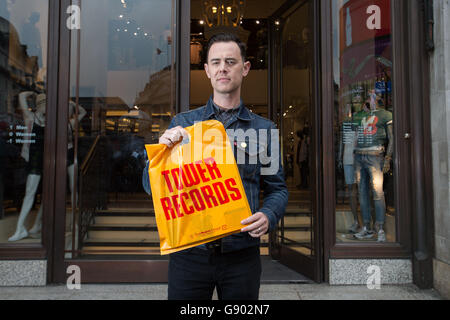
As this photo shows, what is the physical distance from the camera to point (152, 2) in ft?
12.2

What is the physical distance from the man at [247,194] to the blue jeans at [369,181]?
8.14 ft

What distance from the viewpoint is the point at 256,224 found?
1240mm

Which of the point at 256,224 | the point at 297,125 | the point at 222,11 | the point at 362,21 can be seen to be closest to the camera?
the point at 256,224

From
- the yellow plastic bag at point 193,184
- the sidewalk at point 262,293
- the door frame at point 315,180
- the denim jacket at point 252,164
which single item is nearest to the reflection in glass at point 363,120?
the door frame at point 315,180

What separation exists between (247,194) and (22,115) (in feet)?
10.4

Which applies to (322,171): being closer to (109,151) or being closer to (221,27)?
(109,151)

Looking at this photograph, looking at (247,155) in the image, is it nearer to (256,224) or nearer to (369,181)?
(256,224)

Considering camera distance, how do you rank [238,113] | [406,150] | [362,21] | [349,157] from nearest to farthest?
[238,113] < [406,150] < [349,157] < [362,21]

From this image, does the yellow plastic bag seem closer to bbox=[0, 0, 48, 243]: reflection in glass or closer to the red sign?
bbox=[0, 0, 48, 243]: reflection in glass

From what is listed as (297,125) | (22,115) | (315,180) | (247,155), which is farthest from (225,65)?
(22,115)

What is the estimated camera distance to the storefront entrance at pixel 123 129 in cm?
344

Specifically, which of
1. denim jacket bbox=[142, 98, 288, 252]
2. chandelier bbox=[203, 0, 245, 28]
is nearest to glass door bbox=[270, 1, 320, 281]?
chandelier bbox=[203, 0, 245, 28]

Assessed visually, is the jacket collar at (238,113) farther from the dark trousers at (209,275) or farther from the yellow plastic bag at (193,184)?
the dark trousers at (209,275)

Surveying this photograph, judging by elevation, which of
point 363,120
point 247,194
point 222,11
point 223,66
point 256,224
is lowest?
point 256,224
